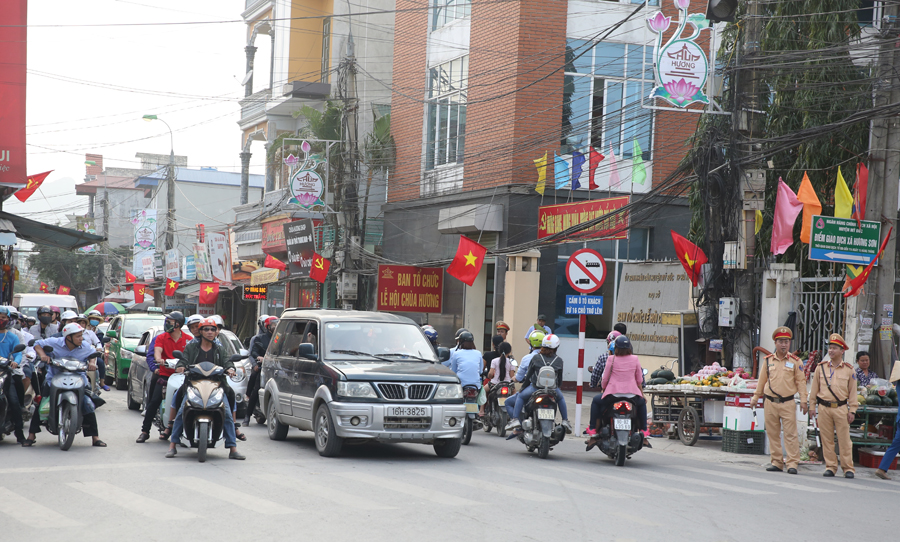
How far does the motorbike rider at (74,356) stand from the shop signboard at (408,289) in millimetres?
16261

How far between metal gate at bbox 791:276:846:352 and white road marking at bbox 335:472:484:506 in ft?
30.0

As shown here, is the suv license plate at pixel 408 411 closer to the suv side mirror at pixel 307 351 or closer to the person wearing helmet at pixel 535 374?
the suv side mirror at pixel 307 351

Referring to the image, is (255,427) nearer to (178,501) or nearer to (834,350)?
(178,501)

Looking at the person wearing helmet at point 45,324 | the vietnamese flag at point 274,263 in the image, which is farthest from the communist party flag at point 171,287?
the person wearing helmet at point 45,324

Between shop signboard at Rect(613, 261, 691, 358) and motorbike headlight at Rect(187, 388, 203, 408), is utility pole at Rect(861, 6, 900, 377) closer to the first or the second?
shop signboard at Rect(613, 261, 691, 358)

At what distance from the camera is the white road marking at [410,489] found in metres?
8.70

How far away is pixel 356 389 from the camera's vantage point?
11.5 metres

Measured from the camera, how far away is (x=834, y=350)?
40.4 ft

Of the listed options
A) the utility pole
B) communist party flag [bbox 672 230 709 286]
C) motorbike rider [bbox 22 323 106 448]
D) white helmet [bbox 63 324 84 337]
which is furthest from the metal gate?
white helmet [bbox 63 324 84 337]

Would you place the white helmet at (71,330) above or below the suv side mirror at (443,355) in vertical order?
above

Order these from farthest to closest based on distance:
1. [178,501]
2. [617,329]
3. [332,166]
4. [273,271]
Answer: [273,271]
[332,166]
[617,329]
[178,501]

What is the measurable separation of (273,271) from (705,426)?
2778cm

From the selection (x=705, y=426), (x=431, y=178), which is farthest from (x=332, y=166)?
(x=705, y=426)

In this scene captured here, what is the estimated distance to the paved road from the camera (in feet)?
24.0
